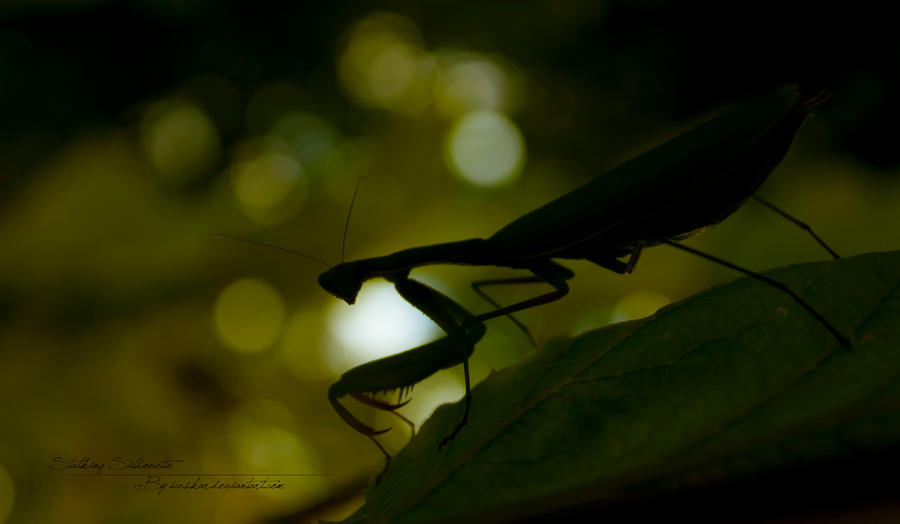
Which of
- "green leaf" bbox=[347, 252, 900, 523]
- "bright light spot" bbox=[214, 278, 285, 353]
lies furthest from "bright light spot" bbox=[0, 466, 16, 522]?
"green leaf" bbox=[347, 252, 900, 523]

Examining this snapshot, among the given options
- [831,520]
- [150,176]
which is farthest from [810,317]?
[150,176]

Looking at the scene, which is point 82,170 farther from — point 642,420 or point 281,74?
point 642,420

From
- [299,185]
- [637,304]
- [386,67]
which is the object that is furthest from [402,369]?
[386,67]

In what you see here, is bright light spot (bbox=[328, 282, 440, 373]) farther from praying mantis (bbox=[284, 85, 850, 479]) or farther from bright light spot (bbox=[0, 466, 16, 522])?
bright light spot (bbox=[0, 466, 16, 522])

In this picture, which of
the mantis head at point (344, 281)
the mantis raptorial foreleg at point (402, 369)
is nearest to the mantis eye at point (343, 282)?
the mantis head at point (344, 281)

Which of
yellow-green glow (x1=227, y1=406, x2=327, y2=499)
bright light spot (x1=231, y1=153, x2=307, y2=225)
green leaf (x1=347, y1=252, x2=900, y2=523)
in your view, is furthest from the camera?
bright light spot (x1=231, y1=153, x2=307, y2=225)

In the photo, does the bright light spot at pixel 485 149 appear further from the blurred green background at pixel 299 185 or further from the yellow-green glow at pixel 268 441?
the yellow-green glow at pixel 268 441

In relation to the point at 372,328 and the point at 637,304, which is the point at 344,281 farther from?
the point at 637,304
